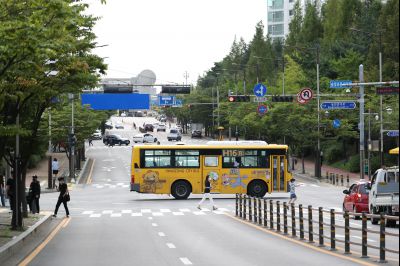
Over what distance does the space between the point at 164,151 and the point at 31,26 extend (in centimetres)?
3140

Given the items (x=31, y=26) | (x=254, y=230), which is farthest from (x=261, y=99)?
(x=31, y=26)

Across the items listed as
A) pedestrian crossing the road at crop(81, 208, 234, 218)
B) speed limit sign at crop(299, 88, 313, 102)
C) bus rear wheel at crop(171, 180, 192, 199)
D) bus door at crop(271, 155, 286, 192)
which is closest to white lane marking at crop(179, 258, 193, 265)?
pedestrian crossing the road at crop(81, 208, 234, 218)

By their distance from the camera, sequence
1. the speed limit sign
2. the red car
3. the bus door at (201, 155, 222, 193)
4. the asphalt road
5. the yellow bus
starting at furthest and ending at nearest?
1. the speed limit sign
2. the bus door at (201, 155, 222, 193)
3. the yellow bus
4. the red car
5. the asphalt road

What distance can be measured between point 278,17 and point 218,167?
140414 mm

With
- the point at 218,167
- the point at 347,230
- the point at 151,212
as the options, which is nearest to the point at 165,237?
the point at 347,230

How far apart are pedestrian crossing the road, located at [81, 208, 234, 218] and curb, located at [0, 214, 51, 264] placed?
23.4 feet

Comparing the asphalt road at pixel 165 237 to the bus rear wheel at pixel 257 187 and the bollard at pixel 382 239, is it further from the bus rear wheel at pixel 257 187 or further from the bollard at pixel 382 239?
the bus rear wheel at pixel 257 187

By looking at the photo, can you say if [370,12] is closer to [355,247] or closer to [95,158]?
[95,158]

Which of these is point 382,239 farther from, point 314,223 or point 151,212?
point 151,212

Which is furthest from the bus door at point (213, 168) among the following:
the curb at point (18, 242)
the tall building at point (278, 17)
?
the tall building at point (278, 17)

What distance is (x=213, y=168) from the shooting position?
159ft

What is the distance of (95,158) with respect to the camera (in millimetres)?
98125

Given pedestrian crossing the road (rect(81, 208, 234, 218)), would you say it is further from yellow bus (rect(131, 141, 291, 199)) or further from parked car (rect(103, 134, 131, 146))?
parked car (rect(103, 134, 131, 146))

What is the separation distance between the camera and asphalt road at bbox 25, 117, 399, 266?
19.4m
